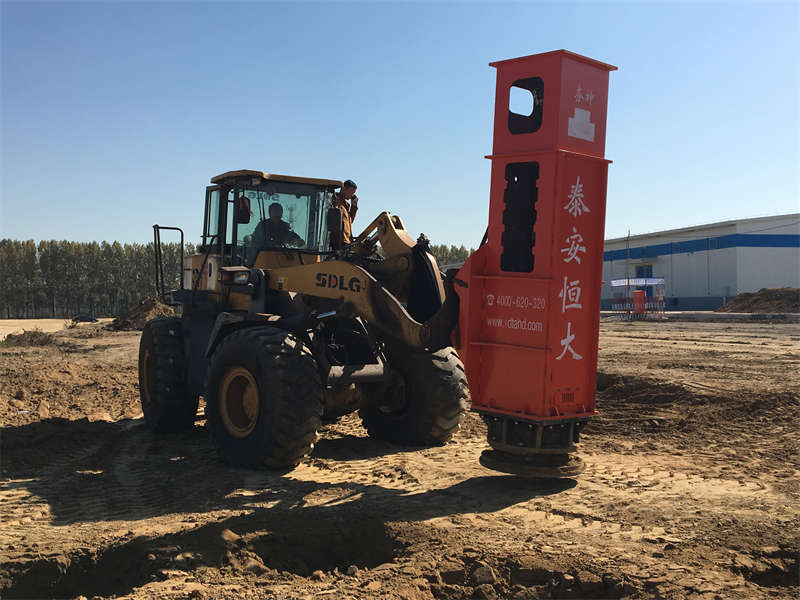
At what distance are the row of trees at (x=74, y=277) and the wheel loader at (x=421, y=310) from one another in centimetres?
5687

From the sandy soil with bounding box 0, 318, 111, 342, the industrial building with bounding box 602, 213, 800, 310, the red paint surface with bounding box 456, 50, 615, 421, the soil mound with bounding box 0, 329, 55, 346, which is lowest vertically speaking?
the sandy soil with bounding box 0, 318, 111, 342

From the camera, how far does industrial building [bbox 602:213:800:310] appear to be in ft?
163

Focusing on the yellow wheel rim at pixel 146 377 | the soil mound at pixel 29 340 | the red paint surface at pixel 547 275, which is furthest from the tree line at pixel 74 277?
the red paint surface at pixel 547 275

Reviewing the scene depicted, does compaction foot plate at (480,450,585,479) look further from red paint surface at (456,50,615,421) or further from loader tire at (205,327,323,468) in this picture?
loader tire at (205,327,323,468)

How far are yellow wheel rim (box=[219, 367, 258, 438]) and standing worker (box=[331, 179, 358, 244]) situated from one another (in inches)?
85.7

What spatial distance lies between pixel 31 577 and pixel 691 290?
178ft

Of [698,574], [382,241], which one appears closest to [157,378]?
[382,241]

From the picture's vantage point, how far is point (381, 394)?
8.01 meters

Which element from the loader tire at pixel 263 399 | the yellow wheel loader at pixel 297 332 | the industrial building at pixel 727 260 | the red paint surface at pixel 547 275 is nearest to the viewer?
the red paint surface at pixel 547 275

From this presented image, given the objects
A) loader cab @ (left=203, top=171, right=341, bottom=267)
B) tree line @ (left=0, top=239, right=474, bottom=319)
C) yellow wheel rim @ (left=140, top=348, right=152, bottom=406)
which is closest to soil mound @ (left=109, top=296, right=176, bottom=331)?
yellow wheel rim @ (left=140, top=348, right=152, bottom=406)

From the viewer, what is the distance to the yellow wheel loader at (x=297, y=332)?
6.81 m

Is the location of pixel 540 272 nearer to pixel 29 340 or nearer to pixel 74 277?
pixel 29 340

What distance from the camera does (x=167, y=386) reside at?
29.8 ft

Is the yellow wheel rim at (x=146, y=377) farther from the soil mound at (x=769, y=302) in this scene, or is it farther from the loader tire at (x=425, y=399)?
the soil mound at (x=769, y=302)
